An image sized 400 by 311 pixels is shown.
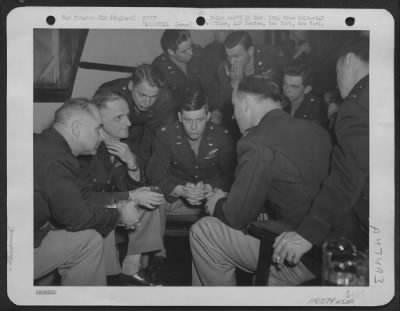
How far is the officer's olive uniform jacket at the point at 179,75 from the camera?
2.89ft

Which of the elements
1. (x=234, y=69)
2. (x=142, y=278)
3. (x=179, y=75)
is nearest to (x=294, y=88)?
(x=234, y=69)

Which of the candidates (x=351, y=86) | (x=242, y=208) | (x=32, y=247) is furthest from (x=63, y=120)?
(x=351, y=86)

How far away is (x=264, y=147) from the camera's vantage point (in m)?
0.87

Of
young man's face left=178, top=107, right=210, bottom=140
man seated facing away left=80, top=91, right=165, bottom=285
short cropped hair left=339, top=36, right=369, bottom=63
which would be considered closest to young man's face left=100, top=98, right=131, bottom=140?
man seated facing away left=80, top=91, right=165, bottom=285

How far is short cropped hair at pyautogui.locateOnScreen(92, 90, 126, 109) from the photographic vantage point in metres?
0.87

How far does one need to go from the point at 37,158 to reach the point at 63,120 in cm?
9

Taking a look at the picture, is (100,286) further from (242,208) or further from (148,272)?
(242,208)

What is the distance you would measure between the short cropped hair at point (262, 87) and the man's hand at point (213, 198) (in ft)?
0.65

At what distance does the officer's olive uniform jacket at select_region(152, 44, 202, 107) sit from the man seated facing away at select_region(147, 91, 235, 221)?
2 cm

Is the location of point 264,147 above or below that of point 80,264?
above

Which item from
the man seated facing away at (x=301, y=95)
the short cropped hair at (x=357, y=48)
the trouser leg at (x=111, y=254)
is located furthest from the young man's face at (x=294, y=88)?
the trouser leg at (x=111, y=254)

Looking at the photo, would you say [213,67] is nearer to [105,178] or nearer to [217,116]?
[217,116]

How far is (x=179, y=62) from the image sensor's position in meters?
0.88
